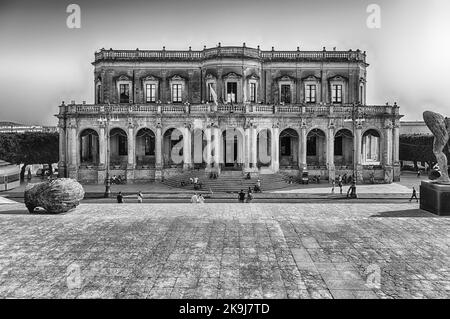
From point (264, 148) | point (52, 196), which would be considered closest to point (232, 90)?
point (264, 148)

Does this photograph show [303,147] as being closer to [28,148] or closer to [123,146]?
[123,146]

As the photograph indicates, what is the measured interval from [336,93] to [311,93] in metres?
3.02

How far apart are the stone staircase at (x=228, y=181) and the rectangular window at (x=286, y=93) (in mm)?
11486

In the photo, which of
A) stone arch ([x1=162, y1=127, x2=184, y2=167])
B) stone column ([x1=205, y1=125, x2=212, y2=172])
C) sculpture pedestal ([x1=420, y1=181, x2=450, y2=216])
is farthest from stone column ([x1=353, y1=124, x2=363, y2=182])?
sculpture pedestal ([x1=420, y1=181, x2=450, y2=216])

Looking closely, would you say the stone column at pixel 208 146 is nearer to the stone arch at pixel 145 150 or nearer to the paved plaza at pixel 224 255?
the stone arch at pixel 145 150

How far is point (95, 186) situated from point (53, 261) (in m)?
32.4

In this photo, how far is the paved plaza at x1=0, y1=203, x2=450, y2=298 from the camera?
950 cm

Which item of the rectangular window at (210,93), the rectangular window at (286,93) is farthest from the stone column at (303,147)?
the rectangular window at (210,93)

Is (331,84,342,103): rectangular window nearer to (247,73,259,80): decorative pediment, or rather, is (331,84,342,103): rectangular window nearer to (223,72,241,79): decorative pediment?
(247,73,259,80): decorative pediment

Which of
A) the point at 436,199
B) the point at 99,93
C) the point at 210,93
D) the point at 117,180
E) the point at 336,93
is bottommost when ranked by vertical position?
the point at 117,180

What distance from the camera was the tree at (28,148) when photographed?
163 feet

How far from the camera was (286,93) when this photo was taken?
50.7m
